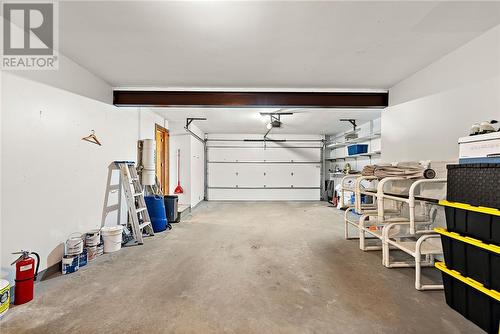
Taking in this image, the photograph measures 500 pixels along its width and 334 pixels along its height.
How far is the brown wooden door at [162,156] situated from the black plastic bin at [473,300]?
504 cm

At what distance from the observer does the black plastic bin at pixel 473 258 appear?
138 centimetres

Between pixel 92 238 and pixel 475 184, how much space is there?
382 cm

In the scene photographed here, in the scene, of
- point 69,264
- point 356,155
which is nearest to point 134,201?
point 69,264

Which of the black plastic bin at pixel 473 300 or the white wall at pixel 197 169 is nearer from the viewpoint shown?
the black plastic bin at pixel 473 300

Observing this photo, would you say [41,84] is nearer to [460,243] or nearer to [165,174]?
[165,174]

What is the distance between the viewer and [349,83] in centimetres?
316

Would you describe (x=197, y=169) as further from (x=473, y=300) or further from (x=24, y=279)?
(x=473, y=300)

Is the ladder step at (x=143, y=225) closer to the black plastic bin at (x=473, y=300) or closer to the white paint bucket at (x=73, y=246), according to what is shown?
the white paint bucket at (x=73, y=246)

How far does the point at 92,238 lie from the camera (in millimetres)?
2732

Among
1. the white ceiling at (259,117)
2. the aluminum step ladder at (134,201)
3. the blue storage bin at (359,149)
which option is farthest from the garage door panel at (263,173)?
the aluminum step ladder at (134,201)

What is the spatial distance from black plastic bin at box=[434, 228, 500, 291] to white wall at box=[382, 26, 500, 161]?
109 centimetres

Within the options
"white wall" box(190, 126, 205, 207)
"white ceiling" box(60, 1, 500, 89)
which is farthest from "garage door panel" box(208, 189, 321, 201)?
"white ceiling" box(60, 1, 500, 89)

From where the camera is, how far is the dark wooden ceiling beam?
3.42 m

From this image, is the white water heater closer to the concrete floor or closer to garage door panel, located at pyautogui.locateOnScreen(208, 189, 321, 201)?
the concrete floor
